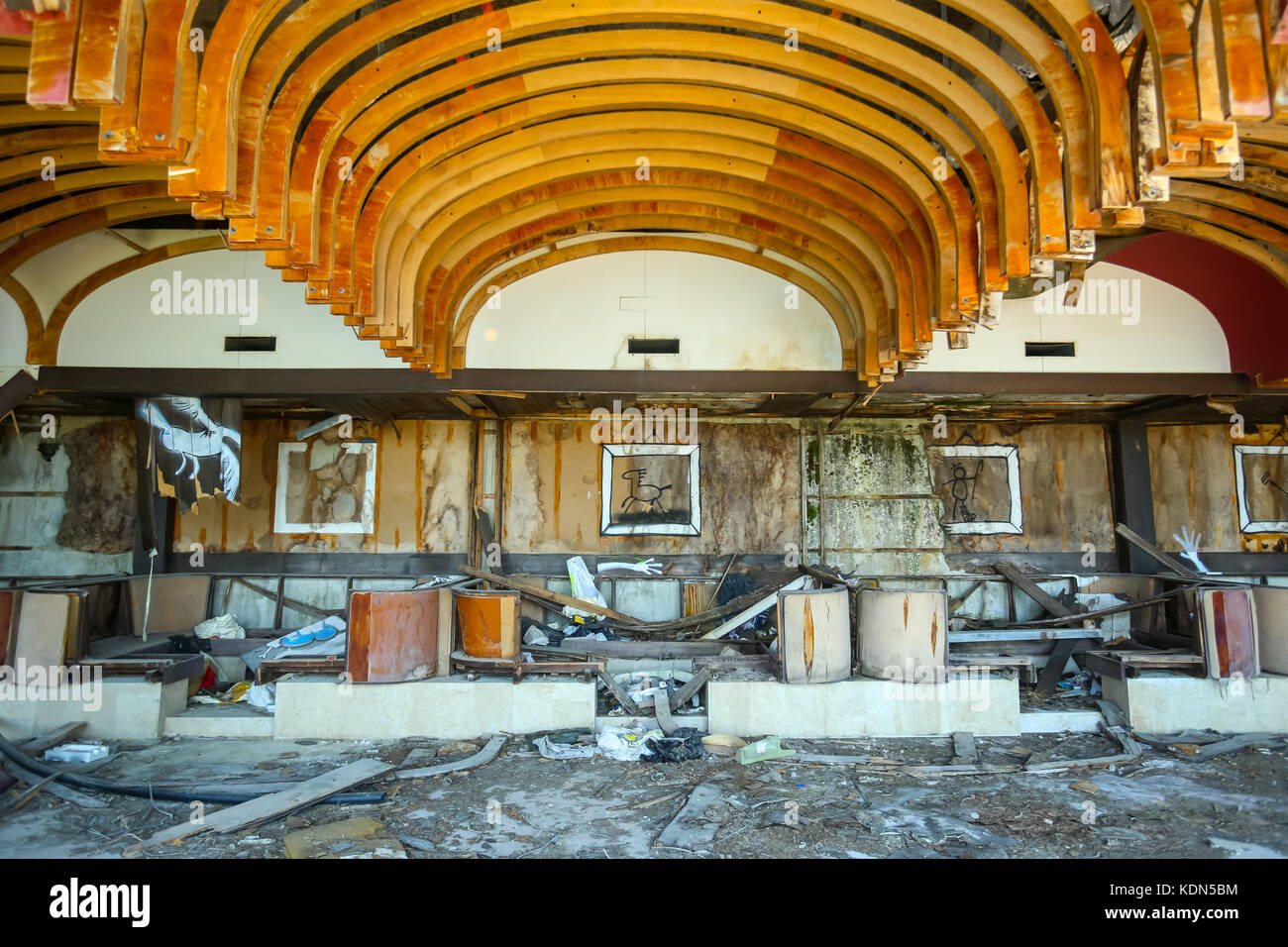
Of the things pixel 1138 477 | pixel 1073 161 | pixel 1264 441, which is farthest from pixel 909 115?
pixel 1264 441

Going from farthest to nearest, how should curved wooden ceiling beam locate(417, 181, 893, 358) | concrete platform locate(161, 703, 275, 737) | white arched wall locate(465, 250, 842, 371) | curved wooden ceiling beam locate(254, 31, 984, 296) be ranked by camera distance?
white arched wall locate(465, 250, 842, 371), concrete platform locate(161, 703, 275, 737), curved wooden ceiling beam locate(417, 181, 893, 358), curved wooden ceiling beam locate(254, 31, 984, 296)

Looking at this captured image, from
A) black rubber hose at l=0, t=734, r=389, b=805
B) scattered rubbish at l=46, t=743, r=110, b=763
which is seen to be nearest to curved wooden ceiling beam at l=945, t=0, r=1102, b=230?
black rubber hose at l=0, t=734, r=389, b=805

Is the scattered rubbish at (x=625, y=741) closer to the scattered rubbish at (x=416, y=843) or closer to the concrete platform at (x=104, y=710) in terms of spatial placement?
the scattered rubbish at (x=416, y=843)

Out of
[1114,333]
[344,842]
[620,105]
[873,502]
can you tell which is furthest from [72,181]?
[1114,333]

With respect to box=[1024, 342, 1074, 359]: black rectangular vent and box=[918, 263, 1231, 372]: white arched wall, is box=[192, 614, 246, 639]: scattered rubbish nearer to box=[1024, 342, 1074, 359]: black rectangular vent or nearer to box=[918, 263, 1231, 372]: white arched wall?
box=[918, 263, 1231, 372]: white arched wall

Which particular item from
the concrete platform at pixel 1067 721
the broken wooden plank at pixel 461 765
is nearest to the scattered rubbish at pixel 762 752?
the broken wooden plank at pixel 461 765

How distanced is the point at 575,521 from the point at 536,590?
175 centimetres

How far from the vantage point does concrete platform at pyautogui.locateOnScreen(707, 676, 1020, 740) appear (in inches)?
308

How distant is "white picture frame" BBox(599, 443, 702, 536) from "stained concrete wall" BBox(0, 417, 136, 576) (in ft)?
21.5

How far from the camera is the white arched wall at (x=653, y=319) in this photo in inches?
360

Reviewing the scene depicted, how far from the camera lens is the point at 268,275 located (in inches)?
364

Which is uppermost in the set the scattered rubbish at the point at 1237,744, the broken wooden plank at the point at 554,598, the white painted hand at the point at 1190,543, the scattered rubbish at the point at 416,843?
the white painted hand at the point at 1190,543

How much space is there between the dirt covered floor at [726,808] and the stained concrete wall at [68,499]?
452 cm
